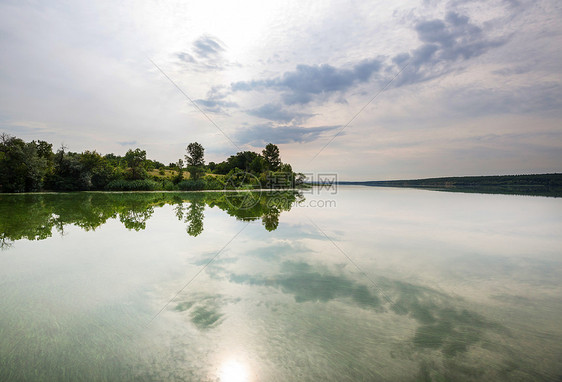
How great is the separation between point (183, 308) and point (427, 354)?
3.91 m

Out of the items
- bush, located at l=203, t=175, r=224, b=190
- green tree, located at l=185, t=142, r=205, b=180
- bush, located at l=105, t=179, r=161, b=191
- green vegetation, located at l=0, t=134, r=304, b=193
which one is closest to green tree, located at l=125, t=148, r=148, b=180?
green vegetation, located at l=0, t=134, r=304, b=193

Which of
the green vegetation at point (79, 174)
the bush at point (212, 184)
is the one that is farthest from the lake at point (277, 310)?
the bush at point (212, 184)

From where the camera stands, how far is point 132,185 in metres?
44.4

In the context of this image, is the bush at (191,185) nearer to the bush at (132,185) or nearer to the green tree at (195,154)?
the bush at (132,185)

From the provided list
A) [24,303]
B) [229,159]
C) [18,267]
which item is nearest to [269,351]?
[24,303]

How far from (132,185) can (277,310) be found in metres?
47.4

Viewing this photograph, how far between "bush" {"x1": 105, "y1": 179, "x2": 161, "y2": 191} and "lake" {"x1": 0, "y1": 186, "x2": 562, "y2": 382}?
38.1 meters

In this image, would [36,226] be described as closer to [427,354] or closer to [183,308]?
[183,308]

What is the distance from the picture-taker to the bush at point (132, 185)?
43250mm

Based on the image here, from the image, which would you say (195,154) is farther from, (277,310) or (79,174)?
(277,310)

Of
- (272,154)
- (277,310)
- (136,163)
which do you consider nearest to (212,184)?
(136,163)

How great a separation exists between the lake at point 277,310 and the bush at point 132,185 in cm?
3815

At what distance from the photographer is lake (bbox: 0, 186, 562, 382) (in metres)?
3.18

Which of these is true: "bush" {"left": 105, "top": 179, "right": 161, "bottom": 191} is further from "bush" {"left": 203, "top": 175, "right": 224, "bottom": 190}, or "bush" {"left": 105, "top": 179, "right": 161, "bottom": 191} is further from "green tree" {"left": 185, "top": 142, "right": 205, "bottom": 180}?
"green tree" {"left": 185, "top": 142, "right": 205, "bottom": 180}
